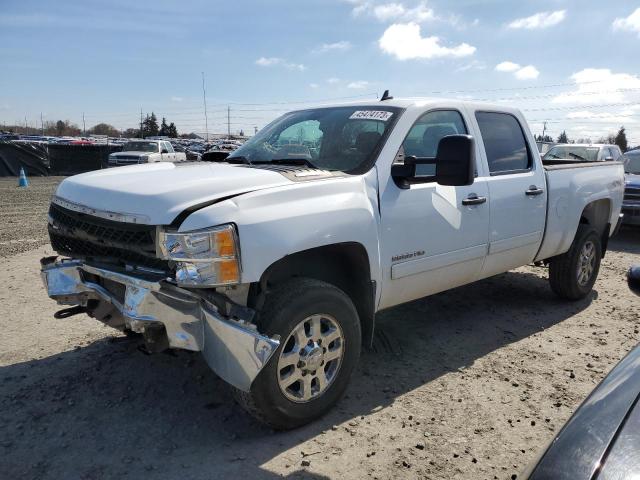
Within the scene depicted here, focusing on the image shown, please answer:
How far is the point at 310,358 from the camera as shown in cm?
296

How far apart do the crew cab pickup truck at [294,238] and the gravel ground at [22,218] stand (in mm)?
5485

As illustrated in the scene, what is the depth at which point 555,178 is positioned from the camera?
4.88 meters

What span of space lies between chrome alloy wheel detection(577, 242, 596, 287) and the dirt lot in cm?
46

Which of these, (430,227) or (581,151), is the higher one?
(581,151)

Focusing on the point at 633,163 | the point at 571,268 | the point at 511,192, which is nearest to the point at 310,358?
the point at 511,192

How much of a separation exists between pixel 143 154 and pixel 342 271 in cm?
1946

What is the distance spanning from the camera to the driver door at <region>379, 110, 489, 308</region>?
341 cm

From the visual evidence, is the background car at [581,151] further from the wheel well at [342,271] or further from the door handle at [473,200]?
the wheel well at [342,271]

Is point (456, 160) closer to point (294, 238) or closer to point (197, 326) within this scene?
point (294, 238)

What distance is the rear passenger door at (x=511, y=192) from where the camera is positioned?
13.9 feet

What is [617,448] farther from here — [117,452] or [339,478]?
[117,452]

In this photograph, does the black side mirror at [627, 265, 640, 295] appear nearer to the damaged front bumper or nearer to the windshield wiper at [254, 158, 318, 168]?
the damaged front bumper

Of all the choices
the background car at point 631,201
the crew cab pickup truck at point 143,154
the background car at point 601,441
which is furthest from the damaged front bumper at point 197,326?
the crew cab pickup truck at point 143,154

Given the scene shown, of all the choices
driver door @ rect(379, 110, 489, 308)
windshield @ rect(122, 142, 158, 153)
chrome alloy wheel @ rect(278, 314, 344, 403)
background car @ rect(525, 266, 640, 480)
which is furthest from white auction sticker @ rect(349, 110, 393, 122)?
windshield @ rect(122, 142, 158, 153)
